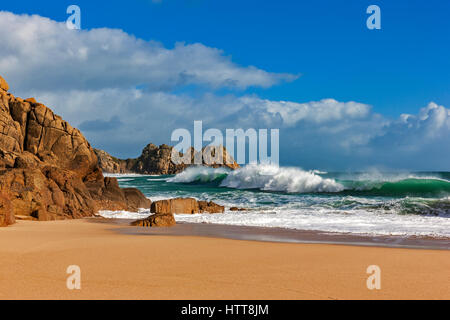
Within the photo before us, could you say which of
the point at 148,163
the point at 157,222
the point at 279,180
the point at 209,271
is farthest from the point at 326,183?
the point at 148,163

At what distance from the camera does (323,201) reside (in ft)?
68.4

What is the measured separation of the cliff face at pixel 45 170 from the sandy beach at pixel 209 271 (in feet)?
15.3

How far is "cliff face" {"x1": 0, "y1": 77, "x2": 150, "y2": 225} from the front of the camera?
11305 mm

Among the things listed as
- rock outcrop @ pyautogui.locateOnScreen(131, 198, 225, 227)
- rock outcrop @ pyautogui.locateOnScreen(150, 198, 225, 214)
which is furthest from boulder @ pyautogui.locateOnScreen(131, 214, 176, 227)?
rock outcrop @ pyautogui.locateOnScreen(150, 198, 225, 214)

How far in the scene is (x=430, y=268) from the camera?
4.75 meters

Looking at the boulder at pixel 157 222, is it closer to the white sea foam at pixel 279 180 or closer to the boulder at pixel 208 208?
the boulder at pixel 208 208

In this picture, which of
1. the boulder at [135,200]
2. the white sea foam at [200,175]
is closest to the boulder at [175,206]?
the boulder at [135,200]

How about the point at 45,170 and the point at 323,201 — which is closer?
the point at 45,170

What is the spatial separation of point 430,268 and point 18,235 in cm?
654

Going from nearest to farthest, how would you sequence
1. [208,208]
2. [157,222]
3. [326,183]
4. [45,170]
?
[157,222]
[45,170]
[208,208]
[326,183]

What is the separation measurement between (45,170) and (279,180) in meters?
21.2

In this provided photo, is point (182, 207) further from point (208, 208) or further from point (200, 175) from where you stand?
point (200, 175)

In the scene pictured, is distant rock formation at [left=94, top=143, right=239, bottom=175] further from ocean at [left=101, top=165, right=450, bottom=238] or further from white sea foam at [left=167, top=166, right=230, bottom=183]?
ocean at [left=101, top=165, right=450, bottom=238]
